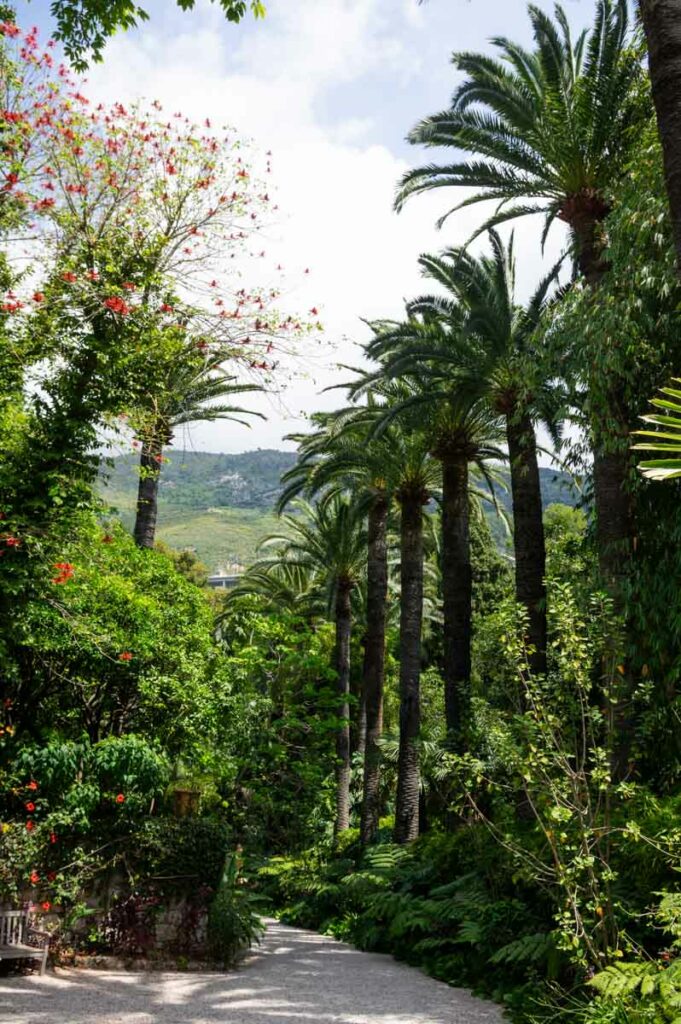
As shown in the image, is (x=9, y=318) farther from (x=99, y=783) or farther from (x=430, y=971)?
(x=430, y=971)

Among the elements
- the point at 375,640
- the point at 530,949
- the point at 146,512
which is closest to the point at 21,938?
the point at 530,949

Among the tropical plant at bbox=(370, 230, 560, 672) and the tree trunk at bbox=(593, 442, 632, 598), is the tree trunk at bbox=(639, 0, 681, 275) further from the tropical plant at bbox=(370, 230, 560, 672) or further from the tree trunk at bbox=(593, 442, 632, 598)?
the tropical plant at bbox=(370, 230, 560, 672)

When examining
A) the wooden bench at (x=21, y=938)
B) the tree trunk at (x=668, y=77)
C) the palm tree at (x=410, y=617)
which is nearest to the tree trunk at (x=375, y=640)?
the palm tree at (x=410, y=617)

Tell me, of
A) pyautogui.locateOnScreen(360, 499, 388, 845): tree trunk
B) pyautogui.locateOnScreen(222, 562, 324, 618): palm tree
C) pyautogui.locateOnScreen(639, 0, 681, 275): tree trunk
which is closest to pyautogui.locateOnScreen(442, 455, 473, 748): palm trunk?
pyautogui.locateOnScreen(360, 499, 388, 845): tree trunk

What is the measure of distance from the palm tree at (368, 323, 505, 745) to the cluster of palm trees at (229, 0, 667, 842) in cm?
4

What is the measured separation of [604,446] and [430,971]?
23.0 feet

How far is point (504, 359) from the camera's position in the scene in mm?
14562

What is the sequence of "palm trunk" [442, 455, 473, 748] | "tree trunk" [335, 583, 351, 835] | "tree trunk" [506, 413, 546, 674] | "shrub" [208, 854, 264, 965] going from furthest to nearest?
1. "tree trunk" [335, 583, 351, 835]
2. "palm trunk" [442, 455, 473, 748]
3. "tree trunk" [506, 413, 546, 674]
4. "shrub" [208, 854, 264, 965]

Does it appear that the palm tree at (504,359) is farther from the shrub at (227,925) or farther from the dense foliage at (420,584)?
the shrub at (227,925)

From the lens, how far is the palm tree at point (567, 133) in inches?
453

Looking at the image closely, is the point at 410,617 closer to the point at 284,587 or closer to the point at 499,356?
the point at 499,356

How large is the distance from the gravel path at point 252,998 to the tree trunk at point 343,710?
11927 mm

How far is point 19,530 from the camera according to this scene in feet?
24.4

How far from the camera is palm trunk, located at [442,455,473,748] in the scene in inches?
628
